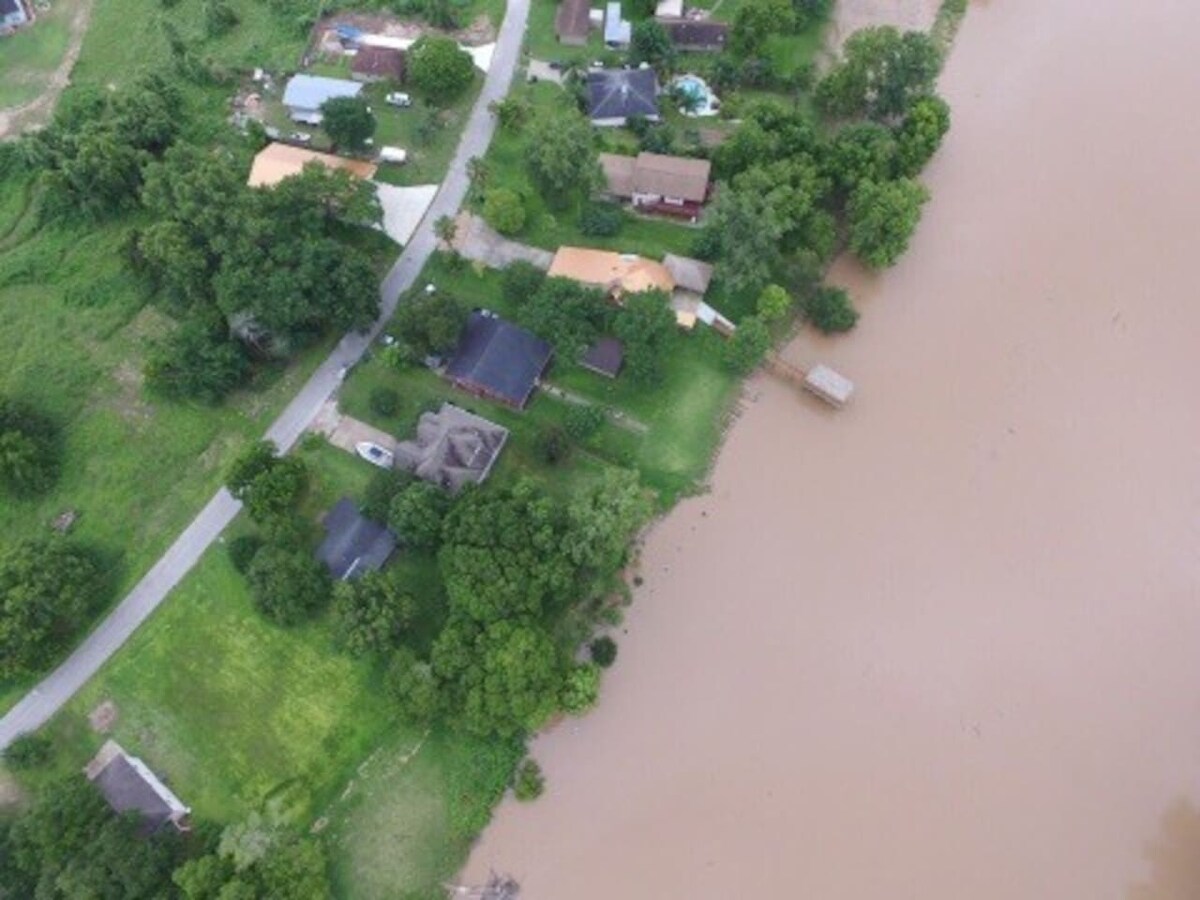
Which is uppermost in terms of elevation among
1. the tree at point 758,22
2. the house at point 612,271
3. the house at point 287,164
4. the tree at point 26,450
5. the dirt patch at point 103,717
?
the tree at point 758,22

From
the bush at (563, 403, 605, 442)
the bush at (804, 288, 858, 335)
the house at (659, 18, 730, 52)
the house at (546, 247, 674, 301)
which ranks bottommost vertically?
the bush at (563, 403, 605, 442)

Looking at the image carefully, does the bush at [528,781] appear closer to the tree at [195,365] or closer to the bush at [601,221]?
the tree at [195,365]

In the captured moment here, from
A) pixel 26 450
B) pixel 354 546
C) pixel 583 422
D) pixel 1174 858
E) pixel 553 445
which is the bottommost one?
pixel 26 450

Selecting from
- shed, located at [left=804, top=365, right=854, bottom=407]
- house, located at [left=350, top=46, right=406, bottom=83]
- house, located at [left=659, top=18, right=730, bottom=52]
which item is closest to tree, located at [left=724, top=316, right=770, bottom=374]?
shed, located at [left=804, top=365, right=854, bottom=407]

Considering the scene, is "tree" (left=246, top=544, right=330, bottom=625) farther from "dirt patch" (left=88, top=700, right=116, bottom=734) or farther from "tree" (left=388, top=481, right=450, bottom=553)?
"dirt patch" (left=88, top=700, right=116, bottom=734)

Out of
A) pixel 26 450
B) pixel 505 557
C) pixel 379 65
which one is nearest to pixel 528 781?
pixel 505 557

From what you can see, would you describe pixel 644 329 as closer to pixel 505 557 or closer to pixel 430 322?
pixel 430 322

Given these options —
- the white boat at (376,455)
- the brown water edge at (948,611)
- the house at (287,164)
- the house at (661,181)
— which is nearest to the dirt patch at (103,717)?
the white boat at (376,455)
